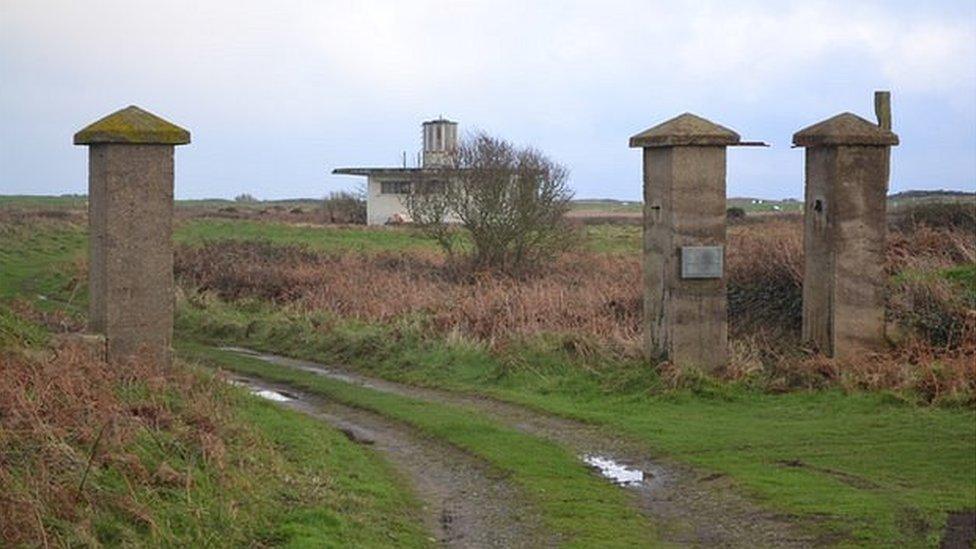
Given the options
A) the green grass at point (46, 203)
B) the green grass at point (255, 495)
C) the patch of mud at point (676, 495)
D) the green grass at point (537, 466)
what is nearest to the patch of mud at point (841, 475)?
the patch of mud at point (676, 495)

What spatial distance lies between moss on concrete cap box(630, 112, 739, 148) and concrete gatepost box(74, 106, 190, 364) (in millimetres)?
6307

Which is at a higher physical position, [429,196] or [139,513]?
[429,196]

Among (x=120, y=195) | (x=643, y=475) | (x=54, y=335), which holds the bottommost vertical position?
Result: (x=643, y=475)

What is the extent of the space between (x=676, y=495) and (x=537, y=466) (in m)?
1.69

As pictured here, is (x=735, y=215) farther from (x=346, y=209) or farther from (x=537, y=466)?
(x=537, y=466)

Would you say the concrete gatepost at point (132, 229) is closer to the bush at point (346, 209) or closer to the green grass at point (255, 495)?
the green grass at point (255, 495)

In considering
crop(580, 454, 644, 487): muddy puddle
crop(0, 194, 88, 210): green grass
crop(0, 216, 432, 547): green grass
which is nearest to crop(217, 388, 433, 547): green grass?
crop(0, 216, 432, 547): green grass

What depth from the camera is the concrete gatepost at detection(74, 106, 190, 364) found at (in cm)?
1683

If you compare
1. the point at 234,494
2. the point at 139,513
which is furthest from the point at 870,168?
the point at 139,513

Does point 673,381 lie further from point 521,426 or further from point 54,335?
point 54,335

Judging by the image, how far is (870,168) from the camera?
63.1 ft

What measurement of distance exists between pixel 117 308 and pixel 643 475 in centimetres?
720

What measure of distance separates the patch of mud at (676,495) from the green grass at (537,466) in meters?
0.27

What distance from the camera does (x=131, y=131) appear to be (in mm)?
16828
